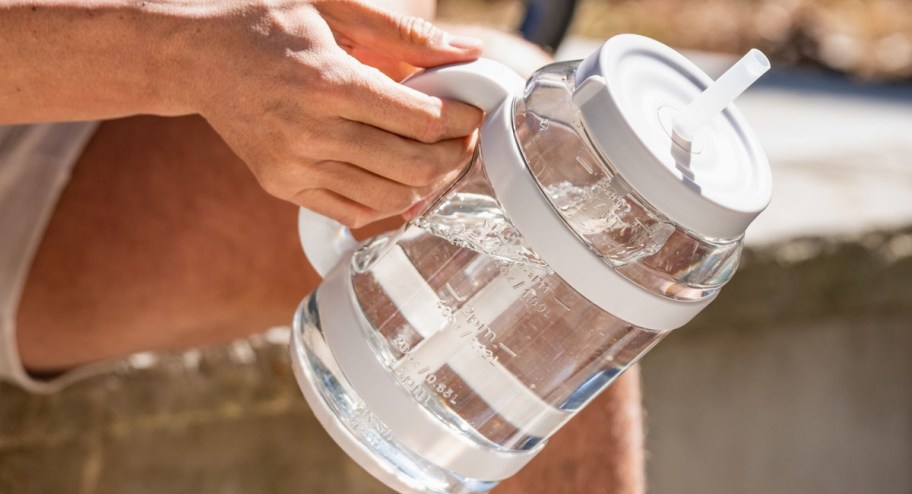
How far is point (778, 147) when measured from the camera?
198 centimetres

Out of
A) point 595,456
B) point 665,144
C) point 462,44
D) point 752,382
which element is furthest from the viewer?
point 752,382

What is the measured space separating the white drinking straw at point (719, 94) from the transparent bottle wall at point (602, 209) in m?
0.06

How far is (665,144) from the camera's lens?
2.25 ft

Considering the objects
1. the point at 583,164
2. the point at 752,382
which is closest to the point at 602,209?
the point at 583,164

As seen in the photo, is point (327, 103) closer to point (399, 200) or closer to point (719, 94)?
point (399, 200)

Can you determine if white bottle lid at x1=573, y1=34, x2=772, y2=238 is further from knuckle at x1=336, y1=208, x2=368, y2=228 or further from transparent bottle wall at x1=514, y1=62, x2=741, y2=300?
knuckle at x1=336, y1=208, x2=368, y2=228

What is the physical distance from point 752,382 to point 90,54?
47.0 inches

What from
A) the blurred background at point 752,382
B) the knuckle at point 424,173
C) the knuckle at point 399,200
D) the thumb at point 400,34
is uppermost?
the thumb at point 400,34

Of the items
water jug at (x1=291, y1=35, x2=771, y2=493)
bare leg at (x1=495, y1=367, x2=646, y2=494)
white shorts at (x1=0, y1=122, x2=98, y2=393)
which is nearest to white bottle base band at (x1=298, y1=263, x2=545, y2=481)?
water jug at (x1=291, y1=35, x2=771, y2=493)

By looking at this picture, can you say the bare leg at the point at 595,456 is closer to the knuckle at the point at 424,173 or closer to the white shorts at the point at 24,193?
the knuckle at the point at 424,173

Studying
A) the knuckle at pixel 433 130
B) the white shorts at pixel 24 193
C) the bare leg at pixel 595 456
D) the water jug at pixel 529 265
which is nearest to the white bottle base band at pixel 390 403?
the water jug at pixel 529 265

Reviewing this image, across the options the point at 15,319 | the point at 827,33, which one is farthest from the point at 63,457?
the point at 827,33

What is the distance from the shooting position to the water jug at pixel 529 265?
70cm

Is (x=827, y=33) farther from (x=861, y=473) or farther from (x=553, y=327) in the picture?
(x=553, y=327)
